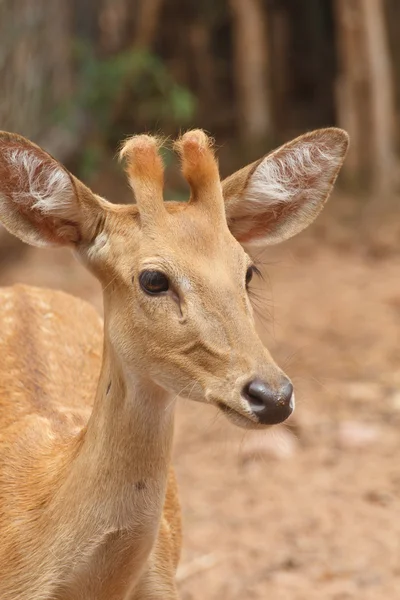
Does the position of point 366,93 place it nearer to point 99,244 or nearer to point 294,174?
point 294,174

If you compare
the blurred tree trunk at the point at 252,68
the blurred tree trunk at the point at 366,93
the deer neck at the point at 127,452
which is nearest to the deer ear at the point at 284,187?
the deer neck at the point at 127,452

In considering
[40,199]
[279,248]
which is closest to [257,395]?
Answer: [40,199]

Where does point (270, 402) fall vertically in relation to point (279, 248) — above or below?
above

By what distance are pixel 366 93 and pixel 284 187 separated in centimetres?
804

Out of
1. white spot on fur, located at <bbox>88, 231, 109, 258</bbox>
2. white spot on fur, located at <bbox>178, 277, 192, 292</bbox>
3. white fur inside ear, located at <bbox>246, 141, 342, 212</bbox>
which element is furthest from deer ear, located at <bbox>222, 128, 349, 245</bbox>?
white spot on fur, located at <bbox>178, 277, 192, 292</bbox>

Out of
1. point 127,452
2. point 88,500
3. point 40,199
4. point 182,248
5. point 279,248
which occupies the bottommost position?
point 279,248

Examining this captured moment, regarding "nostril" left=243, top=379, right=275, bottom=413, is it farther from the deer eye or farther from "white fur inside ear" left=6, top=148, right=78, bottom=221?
"white fur inside ear" left=6, top=148, right=78, bottom=221

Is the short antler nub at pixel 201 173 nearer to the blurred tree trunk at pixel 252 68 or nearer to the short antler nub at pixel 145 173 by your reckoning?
the short antler nub at pixel 145 173

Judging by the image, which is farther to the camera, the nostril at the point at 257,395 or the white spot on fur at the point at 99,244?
the white spot on fur at the point at 99,244

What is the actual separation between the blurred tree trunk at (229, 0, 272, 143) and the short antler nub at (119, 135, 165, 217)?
9.23m

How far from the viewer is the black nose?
3.17m

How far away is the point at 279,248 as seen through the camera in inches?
444

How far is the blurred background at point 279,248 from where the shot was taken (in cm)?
594

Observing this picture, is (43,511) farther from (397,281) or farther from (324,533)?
(397,281)
